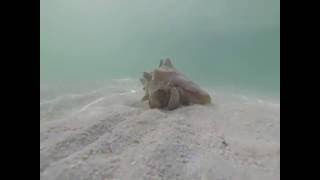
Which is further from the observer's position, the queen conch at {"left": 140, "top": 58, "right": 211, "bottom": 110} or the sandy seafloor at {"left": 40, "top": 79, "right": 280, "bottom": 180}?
the queen conch at {"left": 140, "top": 58, "right": 211, "bottom": 110}

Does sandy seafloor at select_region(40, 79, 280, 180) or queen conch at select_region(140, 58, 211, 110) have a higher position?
queen conch at select_region(140, 58, 211, 110)

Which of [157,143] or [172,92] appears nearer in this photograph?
[157,143]

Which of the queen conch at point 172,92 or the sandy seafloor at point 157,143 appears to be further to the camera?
the queen conch at point 172,92

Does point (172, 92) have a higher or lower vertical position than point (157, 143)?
higher

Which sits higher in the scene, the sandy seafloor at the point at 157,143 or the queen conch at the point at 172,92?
the queen conch at the point at 172,92
